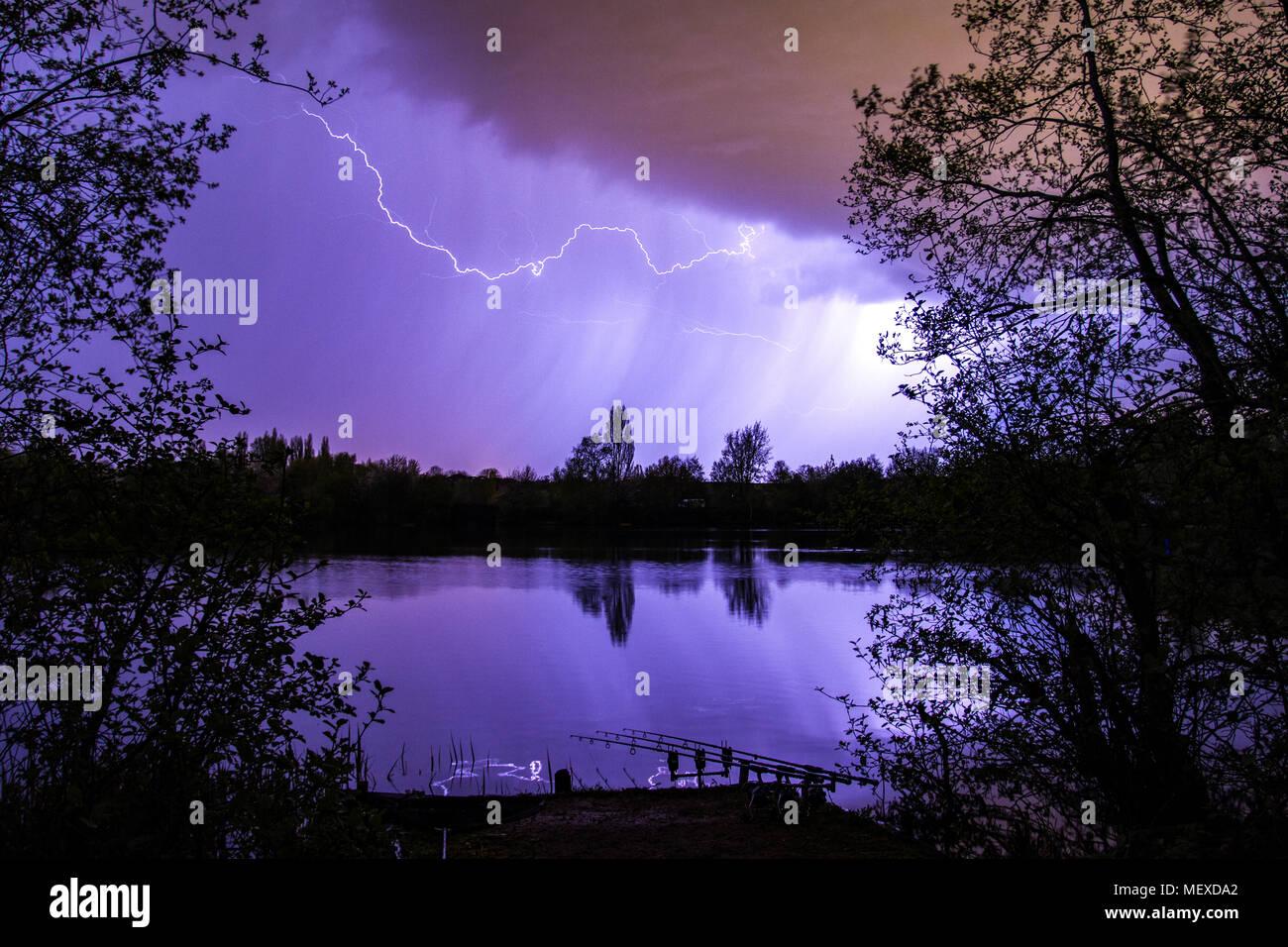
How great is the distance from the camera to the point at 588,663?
109 ft

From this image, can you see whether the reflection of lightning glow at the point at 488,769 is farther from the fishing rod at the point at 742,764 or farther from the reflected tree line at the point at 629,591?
the reflected tree line at the point at 629,591

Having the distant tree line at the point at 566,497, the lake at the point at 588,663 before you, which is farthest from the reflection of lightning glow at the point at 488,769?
the distant tree line at the point at 566,497

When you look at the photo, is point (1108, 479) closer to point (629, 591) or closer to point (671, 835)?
point (671, 835)

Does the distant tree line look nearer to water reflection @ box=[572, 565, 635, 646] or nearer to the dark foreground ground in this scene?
water reflection @ box=[572, 565, 635, 646]

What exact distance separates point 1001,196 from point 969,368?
2368mm

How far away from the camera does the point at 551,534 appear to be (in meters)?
117

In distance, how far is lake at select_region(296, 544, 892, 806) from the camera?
66.0ft

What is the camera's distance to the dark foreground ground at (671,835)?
1025 cm


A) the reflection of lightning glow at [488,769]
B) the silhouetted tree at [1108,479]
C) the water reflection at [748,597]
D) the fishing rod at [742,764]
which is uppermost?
the silhouetted tree at [1108,479]

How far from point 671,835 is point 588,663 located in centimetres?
2245

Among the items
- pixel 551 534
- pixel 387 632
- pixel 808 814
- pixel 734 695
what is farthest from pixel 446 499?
pixel 808 814

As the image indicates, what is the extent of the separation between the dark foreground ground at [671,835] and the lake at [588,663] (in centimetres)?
364

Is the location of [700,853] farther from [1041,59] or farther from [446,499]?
[446,499]

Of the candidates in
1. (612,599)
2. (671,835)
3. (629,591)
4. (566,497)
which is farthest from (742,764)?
(566,497)
